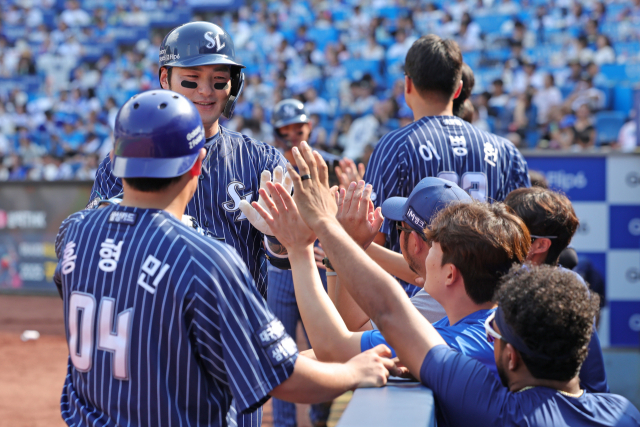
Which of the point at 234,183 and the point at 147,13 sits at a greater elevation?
the point at 147,13

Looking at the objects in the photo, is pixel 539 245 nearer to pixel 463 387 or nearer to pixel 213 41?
pixel 463 387

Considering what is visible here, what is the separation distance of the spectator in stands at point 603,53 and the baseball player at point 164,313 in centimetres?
1322

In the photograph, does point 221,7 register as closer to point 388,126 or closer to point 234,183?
point 388,126

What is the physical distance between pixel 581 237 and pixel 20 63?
19.2 m

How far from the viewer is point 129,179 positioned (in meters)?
1.72

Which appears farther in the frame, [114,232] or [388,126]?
[388,126]

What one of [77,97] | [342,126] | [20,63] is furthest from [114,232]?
[20,63]

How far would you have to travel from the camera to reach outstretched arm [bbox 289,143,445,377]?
1866mm

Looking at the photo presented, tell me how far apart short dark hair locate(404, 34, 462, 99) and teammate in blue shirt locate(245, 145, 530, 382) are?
4.74 ft

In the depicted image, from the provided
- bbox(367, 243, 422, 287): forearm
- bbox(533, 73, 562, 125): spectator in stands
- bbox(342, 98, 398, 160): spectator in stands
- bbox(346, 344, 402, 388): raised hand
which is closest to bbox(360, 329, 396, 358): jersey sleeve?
bbox(346, 344, 402, 388): raised hand

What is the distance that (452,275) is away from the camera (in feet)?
6.77

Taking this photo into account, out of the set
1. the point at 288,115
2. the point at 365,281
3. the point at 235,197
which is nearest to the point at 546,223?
the point at 365,281

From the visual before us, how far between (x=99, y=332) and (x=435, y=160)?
206cm

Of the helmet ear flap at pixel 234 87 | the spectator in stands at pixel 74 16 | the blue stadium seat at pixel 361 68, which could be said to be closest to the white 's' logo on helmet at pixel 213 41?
the helmet ear flap at pixel 234 87
